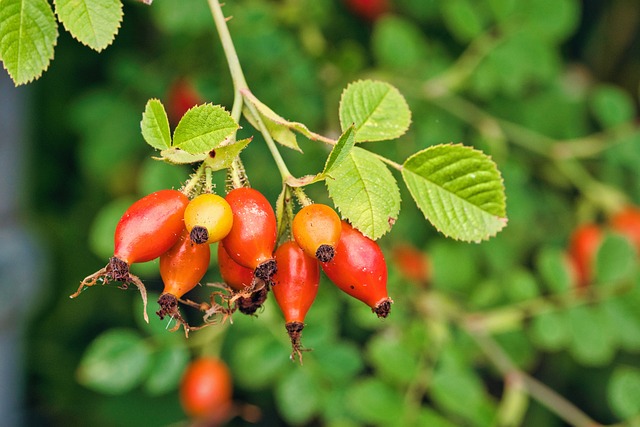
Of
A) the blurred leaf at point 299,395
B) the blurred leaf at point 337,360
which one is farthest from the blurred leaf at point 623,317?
the blurred leaf at point 299,395

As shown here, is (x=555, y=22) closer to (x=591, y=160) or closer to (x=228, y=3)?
(x=591, y=160)

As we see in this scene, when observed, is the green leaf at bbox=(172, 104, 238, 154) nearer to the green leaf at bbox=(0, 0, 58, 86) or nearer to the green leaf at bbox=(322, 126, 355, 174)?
the green leaf at bbox=(322, 126, 355, 174)

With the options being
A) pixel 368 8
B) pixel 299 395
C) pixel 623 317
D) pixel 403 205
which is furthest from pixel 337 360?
pixel 368 8

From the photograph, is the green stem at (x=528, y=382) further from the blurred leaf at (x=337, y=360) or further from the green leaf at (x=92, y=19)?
the green leaf at (x=92, y=19)

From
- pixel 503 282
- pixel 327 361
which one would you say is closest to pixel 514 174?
pixel 503 282

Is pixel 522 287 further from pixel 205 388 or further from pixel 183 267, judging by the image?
pixel 183 267

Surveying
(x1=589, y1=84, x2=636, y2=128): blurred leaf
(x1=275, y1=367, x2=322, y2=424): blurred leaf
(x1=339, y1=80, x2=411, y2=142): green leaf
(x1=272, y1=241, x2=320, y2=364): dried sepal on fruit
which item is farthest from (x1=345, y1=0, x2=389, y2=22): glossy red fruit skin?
(x1=272, y1=241, x2=320, y2=364): dried sepal on fruit
